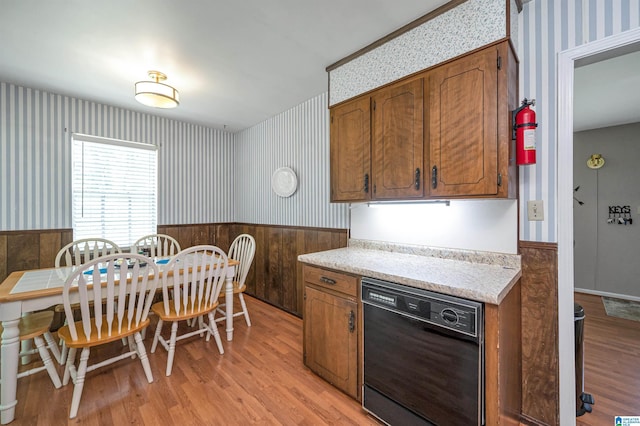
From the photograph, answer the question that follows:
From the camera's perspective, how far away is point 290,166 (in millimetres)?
3469

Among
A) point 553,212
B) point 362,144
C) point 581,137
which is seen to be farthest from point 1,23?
point 581,137

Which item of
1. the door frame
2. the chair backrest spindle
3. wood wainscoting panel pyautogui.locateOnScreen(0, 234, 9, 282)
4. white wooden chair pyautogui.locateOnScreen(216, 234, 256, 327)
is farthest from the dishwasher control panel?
wood wainscoting panel pyautogui.locateOnScreen(0, 234, 9, 282)

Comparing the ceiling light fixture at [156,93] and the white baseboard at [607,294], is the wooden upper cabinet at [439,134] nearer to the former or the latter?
the ceiling light fixture at [156,93]

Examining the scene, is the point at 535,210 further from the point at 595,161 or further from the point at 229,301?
the point at 595,161

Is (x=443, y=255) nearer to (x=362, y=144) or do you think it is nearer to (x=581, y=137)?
(x=362, y=144)

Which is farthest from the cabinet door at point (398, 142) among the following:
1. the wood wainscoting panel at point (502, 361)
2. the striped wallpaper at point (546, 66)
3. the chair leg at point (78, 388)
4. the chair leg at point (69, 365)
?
the chair leg at point (69, 365)

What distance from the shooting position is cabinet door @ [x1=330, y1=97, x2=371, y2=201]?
84.3 inches

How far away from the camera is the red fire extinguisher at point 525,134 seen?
1.48 metres

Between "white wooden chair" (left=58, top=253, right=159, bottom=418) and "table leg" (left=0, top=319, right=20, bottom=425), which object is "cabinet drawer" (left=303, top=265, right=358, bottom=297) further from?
"table leg" (left=0, top=319, right=20, bottom=425)

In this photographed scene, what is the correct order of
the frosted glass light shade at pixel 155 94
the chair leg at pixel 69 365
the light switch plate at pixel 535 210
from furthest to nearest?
the frosted glass light shade at pixel 155 94 < the chair leg at pixel 69 365 < the light switch plate at pixel 535 210

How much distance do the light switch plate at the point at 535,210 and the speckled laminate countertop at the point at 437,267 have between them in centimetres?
26

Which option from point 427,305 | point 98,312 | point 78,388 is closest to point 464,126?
point 427,305

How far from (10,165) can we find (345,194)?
135 inches

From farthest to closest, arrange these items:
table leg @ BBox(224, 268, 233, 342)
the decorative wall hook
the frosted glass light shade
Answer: the decorative wall hook → table leg @ BBox(224, 268, 233, 342) → the frosted glass light shade
